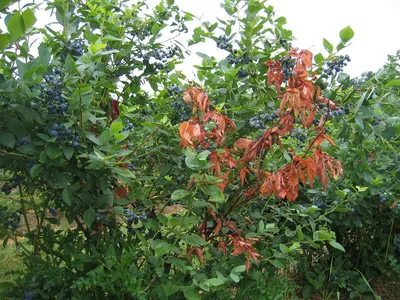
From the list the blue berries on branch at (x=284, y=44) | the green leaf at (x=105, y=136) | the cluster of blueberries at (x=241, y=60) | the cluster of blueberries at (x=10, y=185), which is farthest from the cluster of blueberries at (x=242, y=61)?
the cluster of blueberries at (x=10, y=185)

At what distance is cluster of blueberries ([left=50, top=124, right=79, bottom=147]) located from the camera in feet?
5.44

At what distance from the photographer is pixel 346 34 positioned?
1906 millimetres

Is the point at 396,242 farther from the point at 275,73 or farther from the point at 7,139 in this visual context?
the point at 7,139

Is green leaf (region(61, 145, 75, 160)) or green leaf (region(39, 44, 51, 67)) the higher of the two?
green leaf (region(39, 44, 51, 67))

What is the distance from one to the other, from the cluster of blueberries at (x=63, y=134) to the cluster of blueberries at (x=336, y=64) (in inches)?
42.4

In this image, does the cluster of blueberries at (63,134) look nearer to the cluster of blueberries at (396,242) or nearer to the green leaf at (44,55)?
the green leaf at (44,55)

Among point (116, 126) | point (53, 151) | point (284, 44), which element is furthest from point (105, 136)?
point (284, 44)

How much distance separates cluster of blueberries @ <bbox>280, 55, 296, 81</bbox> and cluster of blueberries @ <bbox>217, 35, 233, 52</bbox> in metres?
0.28

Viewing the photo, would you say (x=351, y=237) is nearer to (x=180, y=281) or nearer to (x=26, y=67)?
(x=180, y=281)

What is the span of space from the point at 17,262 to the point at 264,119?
2.79m

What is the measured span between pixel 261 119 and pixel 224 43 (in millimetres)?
403

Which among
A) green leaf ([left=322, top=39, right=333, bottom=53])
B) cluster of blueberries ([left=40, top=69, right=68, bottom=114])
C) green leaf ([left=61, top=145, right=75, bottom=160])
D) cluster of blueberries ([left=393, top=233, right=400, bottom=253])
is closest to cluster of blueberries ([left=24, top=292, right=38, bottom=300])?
green leaf ([left=61, top=145, right=75, bottom=160])

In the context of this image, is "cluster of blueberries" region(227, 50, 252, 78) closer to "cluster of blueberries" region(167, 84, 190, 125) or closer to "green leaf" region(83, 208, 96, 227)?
"cluster of blueberries" region(167, 84, 190, 125)

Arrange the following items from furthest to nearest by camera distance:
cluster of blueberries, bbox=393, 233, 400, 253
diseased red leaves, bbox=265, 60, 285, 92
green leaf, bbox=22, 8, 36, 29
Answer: cluster of blueberries, bbox=393, 233, 400, 253 < diseased red leaves, bbox=265, 60, 285, 92 < green leaf, bbox=22, 8, 36, 29
